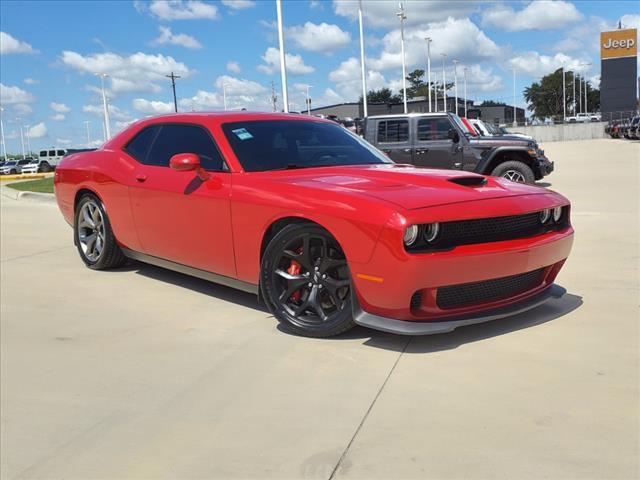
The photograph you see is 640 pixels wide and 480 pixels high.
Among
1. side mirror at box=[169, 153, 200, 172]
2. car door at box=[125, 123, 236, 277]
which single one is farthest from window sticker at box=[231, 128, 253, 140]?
A: side mirror at box=[169, 153, 200, 172]

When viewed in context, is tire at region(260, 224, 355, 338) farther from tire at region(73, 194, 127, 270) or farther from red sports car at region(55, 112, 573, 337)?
tire at region(73, 194, 127, 270)

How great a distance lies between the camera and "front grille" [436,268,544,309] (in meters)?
3.24

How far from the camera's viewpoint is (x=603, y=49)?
63.6 m

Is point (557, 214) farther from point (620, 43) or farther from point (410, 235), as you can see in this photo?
point (620, 43)

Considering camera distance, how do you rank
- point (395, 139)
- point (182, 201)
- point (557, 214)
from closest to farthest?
point (557, 214) → point (182, 201) → point (395, 139)

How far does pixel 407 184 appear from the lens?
3.55 meters

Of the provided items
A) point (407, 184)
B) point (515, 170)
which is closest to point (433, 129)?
point (515, 170)

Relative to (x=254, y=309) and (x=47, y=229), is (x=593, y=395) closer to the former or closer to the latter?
(x=254, y=309)

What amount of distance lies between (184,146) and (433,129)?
7.78 meters

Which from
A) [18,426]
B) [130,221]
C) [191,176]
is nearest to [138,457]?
[18,426]

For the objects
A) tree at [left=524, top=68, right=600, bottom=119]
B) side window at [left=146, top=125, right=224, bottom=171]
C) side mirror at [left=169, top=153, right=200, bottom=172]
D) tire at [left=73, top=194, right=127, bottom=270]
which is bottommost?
tire at [left=73, top=194, right=127, bottom=270]

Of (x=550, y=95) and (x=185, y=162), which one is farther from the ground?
(x=550, y=95)

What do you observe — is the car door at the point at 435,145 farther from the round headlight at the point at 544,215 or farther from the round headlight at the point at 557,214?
the round headlight at the point at 544,215

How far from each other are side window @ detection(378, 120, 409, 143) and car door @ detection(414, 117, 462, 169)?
25cm
